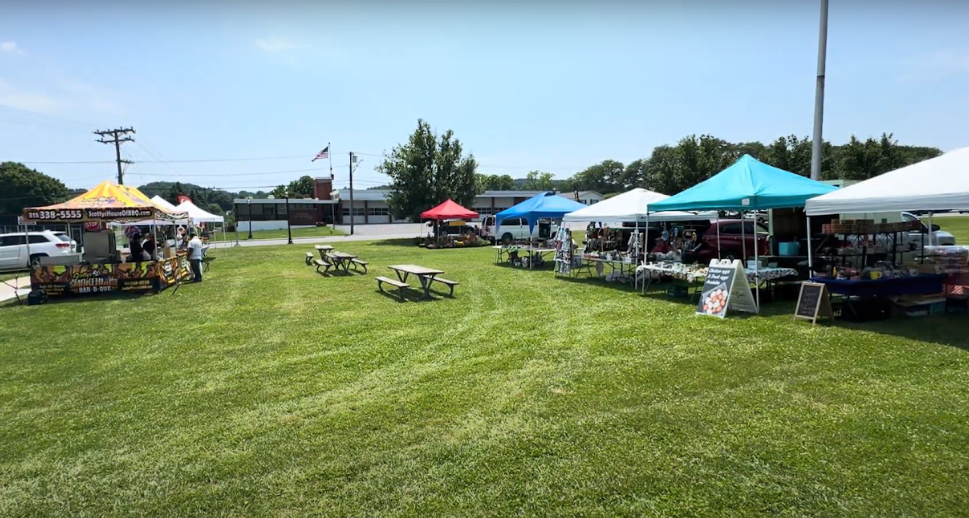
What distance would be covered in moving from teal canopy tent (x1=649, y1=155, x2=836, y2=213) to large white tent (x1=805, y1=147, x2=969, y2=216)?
71 cm

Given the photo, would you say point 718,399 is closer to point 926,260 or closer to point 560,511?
point 560,511

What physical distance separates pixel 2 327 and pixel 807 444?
11118 millimetres

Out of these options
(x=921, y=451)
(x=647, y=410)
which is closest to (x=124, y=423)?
(x=647, y=410)

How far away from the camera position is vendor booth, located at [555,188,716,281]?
1130cm

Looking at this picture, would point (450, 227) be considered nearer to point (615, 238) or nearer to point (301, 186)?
point (615, 238)

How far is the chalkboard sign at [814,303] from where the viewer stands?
23.3 ft

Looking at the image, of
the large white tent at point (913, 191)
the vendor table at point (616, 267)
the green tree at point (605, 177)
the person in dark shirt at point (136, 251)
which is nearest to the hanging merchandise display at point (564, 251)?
the vendor table at point (616, 267)

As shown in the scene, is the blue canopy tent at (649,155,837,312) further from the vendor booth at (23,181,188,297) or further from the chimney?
the chimney

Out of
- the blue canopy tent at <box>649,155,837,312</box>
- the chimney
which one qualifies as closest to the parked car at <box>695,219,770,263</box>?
the blue canopy tent at <box>649,155,837,312</box>

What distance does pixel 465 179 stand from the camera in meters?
33.9

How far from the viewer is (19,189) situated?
6631 cm

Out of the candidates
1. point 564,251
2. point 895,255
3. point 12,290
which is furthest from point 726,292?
point 12,290

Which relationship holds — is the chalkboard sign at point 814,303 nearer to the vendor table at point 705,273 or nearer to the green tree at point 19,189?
the vendor table at point 705,273

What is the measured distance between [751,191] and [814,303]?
85.7 inches
